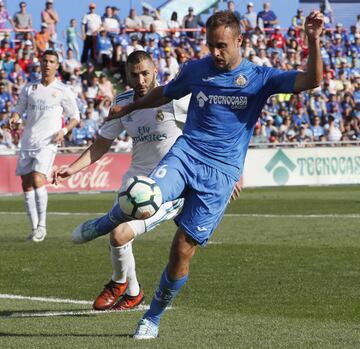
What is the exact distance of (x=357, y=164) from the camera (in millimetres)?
34094

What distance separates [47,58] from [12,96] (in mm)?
15642

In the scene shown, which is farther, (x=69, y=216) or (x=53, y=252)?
(x=69, y=216)

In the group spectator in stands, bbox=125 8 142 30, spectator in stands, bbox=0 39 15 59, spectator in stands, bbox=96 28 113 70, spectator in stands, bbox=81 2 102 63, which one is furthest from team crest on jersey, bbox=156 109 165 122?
spectator in stands, bbox=125 8 142 30

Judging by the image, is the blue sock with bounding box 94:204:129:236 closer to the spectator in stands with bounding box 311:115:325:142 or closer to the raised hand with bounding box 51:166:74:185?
the raised hand with bounding box 51:166:74:185

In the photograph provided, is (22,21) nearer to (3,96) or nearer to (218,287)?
(3,96)

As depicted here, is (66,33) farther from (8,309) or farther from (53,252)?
(8,309)

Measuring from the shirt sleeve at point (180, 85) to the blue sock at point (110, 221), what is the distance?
0.93 m

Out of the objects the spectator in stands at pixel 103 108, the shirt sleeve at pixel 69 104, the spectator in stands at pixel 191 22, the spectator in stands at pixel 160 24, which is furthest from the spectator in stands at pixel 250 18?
the shirt sleeve at pixel 69 104

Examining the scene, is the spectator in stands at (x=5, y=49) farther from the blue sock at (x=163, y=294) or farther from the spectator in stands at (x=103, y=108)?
the blue sock at (x=163, y=294)

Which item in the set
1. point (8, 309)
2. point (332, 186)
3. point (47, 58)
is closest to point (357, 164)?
point (332, 186)

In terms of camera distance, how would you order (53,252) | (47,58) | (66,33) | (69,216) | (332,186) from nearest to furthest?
(53,252)
(47,58)
(69,216)
(332,186)
(66,33)

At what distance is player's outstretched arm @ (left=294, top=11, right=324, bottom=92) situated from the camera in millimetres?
7375

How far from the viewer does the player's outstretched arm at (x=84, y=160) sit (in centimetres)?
847

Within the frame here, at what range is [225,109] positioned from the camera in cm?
796
